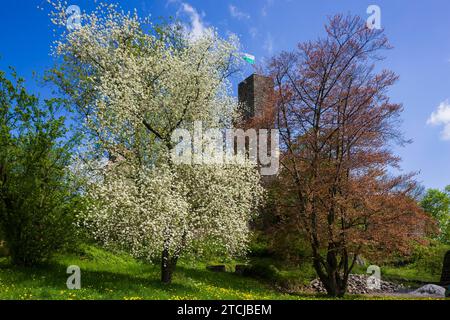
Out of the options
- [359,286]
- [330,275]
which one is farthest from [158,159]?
[359,286]

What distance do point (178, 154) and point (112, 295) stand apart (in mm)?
7198

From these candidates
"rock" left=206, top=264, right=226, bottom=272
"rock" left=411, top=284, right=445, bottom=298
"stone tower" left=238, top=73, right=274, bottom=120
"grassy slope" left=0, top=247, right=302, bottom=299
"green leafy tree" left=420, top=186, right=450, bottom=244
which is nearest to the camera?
"grassy slope" left=0, top=247, right=302, bottom=299

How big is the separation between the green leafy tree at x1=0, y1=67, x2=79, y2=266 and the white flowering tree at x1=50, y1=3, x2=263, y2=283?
72.0 inches

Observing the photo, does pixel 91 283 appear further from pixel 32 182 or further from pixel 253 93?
pixel 253 93

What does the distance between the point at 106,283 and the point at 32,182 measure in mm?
6660

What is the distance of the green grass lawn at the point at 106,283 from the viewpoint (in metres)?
14.0

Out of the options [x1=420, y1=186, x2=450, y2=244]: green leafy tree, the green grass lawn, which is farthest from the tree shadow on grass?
[x1=420, y1=186, x2=450, y2=244]: green leafy tree

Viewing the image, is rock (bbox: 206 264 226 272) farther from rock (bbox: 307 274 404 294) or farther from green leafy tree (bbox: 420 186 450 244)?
green leafy tree (bbox: 420 186 450 244)

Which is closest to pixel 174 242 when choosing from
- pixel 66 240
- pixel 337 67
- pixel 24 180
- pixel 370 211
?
pixel 66 240

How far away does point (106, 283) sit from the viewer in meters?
16.7

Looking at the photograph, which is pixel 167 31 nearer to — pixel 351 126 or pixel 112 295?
pixel 351 126

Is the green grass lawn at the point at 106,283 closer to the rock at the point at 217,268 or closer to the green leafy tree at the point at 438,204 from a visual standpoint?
the rock at the point at 217,268

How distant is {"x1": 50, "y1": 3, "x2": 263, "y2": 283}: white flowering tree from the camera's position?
56.0ft

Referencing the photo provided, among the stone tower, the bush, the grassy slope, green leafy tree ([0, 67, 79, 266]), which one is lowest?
the bush
